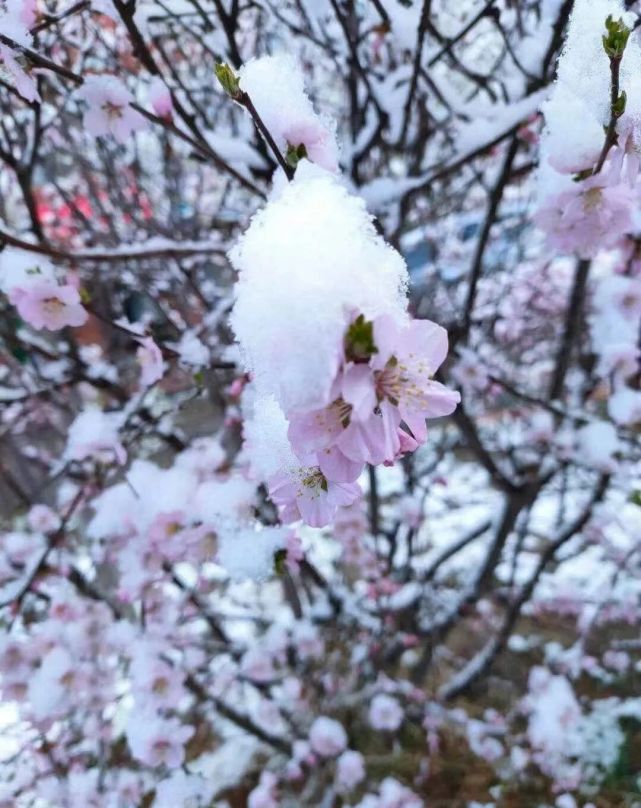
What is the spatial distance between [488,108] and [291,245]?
1.54 metres

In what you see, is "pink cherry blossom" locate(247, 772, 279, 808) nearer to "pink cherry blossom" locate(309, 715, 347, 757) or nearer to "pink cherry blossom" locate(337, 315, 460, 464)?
"pink cherry blossom" locate(309, 715, 347, 757)

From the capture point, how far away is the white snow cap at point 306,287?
50 centimetres

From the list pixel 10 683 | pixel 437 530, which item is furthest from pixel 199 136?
pixel 437 530

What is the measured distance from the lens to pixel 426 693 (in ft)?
12.1

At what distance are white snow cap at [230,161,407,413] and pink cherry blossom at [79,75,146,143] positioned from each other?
3.37 feet

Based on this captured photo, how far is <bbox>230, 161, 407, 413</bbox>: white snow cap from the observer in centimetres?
50

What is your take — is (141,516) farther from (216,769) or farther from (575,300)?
(216,769)

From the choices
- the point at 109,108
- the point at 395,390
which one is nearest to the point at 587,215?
the point at 395,390

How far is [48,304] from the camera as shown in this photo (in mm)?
1552

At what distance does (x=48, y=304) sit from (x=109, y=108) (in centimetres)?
54

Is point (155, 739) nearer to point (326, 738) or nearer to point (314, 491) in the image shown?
point (326, 738)

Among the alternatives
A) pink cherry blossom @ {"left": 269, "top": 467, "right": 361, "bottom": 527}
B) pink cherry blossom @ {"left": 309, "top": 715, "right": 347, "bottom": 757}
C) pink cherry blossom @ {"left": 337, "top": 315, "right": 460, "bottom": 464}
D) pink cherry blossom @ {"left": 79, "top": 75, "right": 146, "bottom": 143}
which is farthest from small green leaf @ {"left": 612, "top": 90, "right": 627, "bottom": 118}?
pink cherry blossom @ {"left": 309, "top": 715, "right": 347, "bottom": 757}

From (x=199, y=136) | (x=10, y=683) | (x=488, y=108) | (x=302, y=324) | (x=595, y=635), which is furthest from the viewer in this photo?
(x=595, y=635)

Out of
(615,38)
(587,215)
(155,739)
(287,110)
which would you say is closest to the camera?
(615,38)
